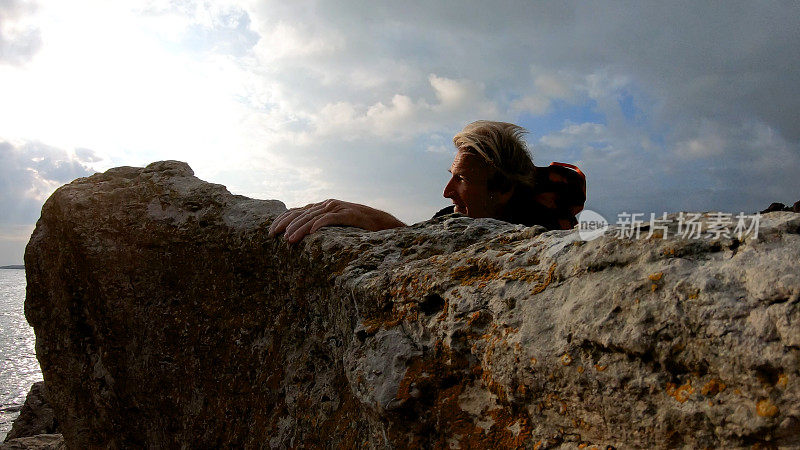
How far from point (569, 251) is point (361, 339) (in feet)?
3.96

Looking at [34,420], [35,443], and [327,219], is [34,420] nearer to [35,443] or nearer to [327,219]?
[35,443]

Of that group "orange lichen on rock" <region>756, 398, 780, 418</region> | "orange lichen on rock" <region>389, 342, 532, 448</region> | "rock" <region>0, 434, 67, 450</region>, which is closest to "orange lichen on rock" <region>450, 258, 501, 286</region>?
"orange lichen on rock" <region>389, 342, 532, 448</region>

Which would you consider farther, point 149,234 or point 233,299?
point 149,234

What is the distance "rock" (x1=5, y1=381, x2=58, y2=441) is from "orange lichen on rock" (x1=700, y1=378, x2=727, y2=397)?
12146 mm

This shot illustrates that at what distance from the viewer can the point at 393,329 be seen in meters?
2.72

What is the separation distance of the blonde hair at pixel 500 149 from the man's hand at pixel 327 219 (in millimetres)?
1060

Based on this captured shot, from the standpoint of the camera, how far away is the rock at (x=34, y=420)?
412 inches

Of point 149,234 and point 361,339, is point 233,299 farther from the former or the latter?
point 361,339

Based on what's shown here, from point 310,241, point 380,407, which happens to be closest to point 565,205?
point 310,241

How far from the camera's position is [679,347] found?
1774 millimetres

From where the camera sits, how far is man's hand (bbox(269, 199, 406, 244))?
405 cm

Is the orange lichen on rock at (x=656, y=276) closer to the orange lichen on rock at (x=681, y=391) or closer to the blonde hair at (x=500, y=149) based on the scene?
the orange lichen on rock at (x=681, y=391)
